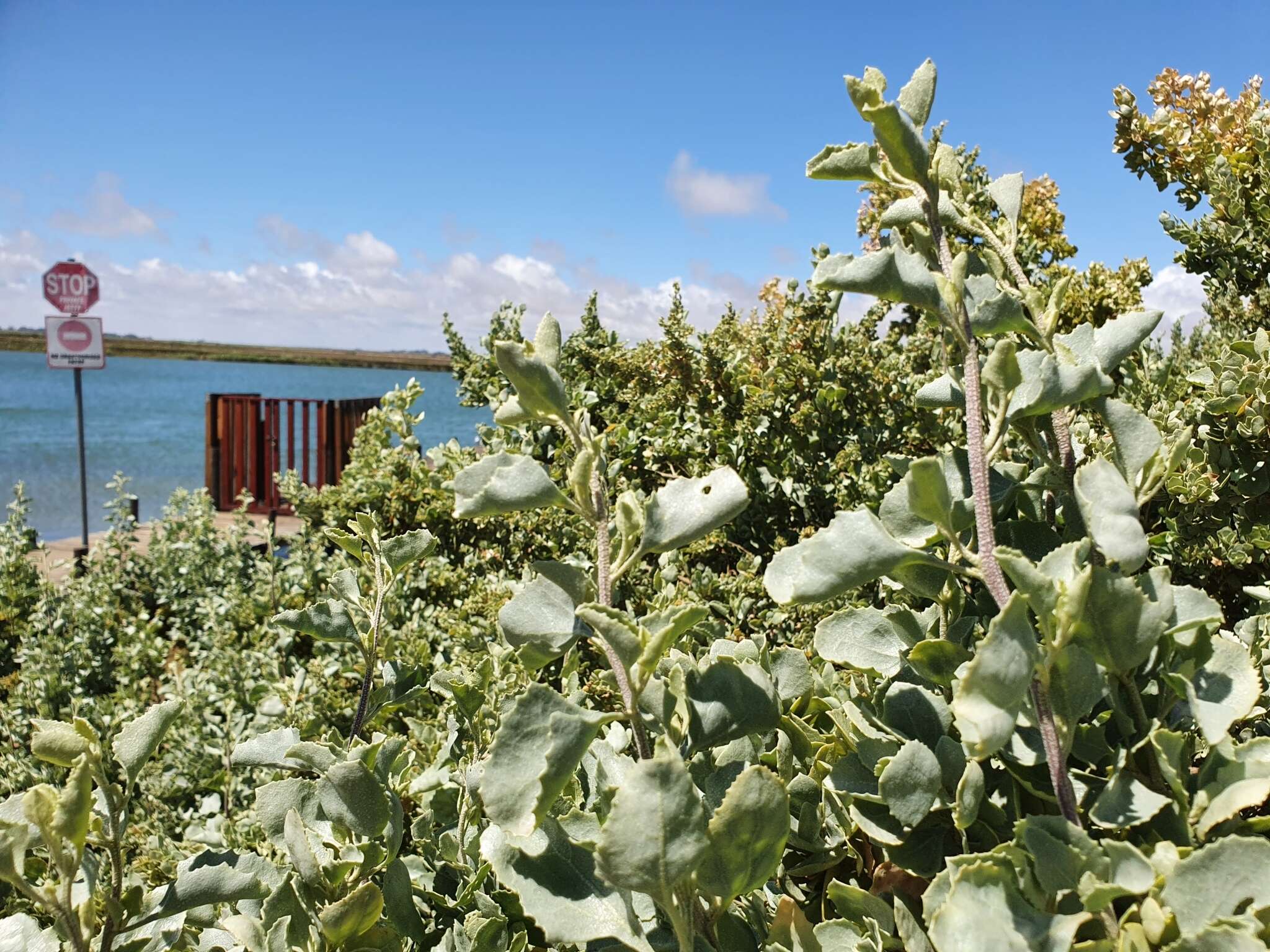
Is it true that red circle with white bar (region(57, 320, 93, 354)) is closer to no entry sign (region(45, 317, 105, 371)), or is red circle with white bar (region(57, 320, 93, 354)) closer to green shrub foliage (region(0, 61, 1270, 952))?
no entry sign (region(45, 317, 105, 371))

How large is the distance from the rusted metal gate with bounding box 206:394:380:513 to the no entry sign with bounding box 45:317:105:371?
1.70m

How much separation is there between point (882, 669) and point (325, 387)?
263 ft

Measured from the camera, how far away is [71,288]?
37.6 ft

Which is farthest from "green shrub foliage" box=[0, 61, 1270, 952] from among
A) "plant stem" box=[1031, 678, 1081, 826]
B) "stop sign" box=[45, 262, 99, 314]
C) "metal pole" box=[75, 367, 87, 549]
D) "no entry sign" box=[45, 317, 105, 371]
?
"stop sign" box=[45, 262, 99, 314]

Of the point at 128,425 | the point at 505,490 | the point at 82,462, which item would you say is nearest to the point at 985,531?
the point at 505,490

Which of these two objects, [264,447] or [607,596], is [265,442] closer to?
[264,447]

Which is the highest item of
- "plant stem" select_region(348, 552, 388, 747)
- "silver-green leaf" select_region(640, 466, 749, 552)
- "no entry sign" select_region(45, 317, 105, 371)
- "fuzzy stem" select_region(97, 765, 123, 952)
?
"no entry sign" select_region(45, 317, 105, 371)

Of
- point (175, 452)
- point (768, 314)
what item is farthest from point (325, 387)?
point (768, 314)

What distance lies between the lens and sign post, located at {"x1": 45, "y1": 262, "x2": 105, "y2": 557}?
35.3 ft

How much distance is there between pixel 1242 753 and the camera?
2.34ft

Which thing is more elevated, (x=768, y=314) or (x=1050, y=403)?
(x=768, y=314)

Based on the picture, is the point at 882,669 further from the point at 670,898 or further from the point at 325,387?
the point at 325,387

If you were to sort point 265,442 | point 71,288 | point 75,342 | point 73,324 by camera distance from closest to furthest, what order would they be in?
point 265,442 < point 75,342 < point 73,324 < point 71,288

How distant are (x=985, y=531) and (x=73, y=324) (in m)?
13.0
